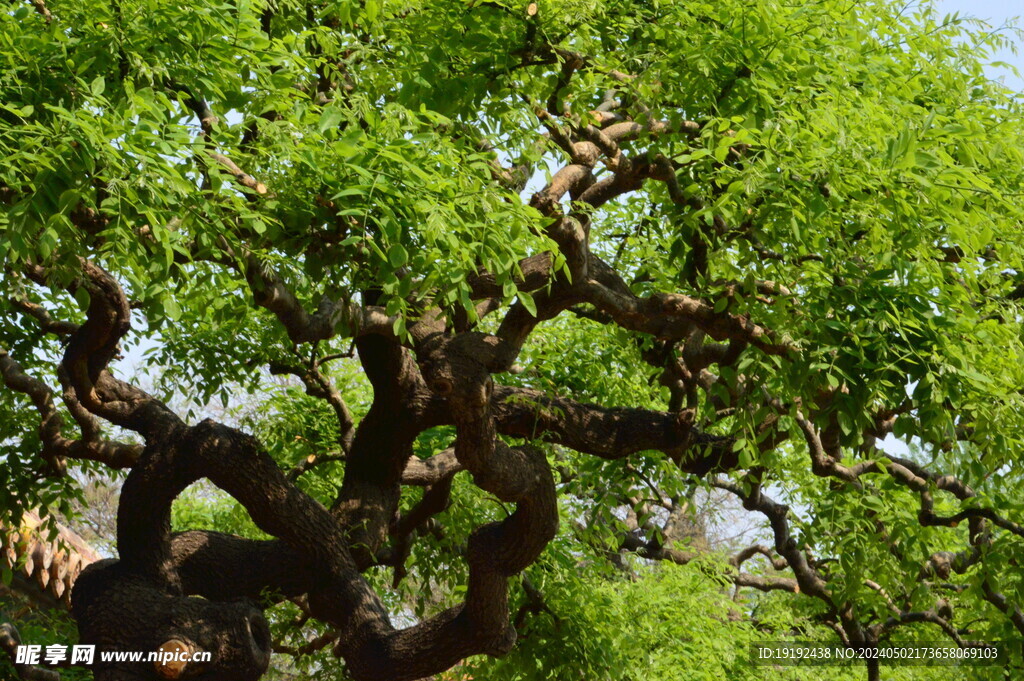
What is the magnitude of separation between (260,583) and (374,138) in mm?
3132

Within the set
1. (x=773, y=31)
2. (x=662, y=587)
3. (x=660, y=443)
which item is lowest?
(x=662, y=587)

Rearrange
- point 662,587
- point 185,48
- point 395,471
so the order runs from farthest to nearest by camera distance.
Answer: point 662,587 → point 395,471 → point 185,48

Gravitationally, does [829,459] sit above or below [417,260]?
below

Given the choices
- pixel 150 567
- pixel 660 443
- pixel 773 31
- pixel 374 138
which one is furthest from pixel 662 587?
pixel 374 138

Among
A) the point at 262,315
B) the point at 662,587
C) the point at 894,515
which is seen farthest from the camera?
the point at 662,587

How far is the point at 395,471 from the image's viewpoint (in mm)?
6980

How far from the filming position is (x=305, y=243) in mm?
4793

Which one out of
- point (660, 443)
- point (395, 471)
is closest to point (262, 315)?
point (395, 471)

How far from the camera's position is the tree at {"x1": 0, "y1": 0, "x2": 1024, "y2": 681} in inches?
175

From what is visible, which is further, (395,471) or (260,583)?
(395,471)

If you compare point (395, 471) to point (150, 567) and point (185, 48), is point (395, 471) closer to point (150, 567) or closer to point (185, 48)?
point (150, 567)

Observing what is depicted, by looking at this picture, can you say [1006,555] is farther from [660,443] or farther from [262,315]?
[262,315]

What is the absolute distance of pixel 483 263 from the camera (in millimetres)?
4605

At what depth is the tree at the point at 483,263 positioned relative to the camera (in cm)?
444
